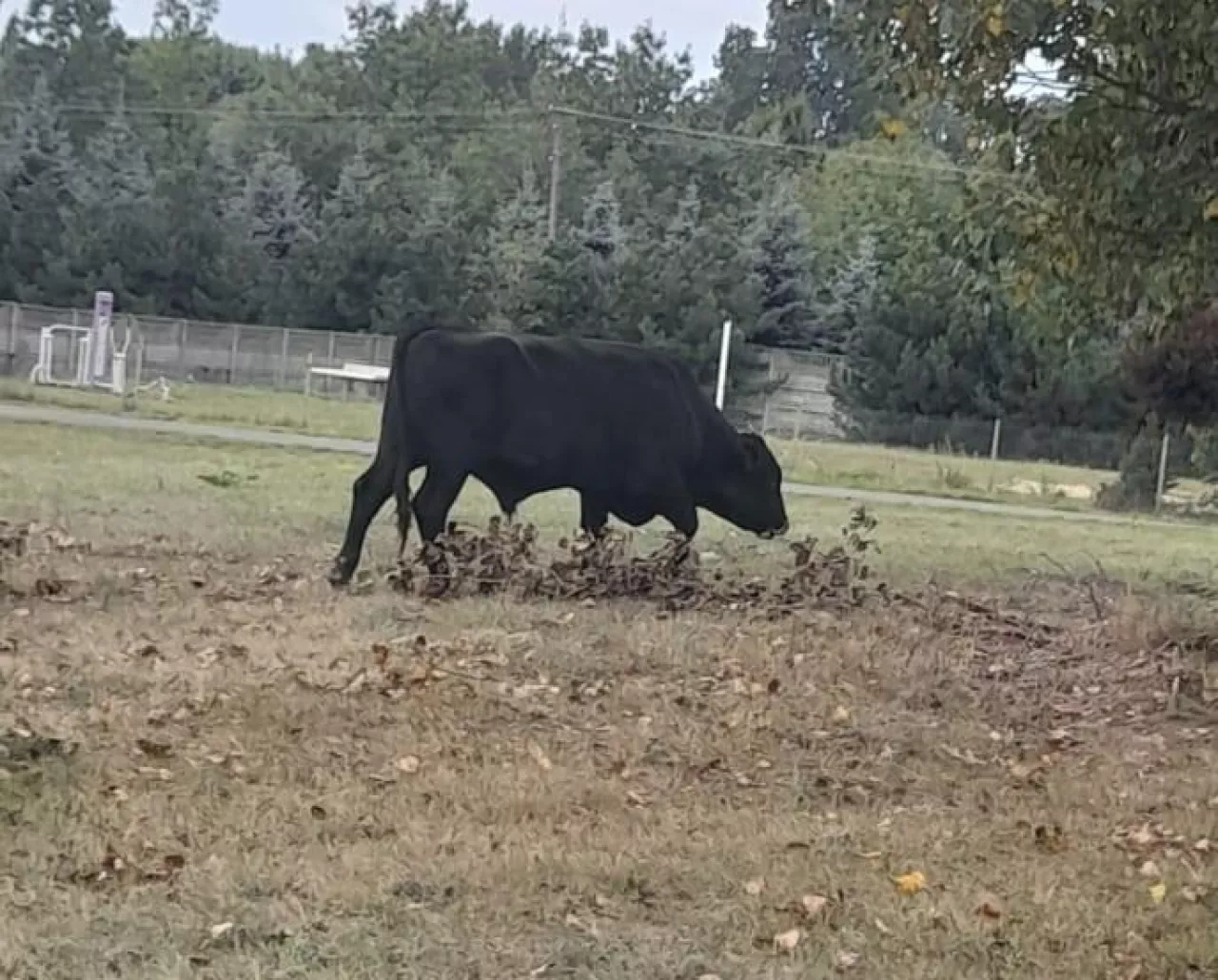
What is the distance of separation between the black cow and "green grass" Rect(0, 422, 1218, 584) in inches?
31.3

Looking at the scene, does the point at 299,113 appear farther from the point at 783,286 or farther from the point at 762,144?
the point at 783,286

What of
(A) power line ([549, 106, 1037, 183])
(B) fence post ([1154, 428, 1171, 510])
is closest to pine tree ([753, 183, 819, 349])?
(A) power line ([549, 106, 1037, 183])

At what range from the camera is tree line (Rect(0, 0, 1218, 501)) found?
363 inches

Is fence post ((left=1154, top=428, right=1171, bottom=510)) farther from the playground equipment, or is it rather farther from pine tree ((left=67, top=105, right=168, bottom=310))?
pine tree ((left=67, top=105, right=168, bottom=310))

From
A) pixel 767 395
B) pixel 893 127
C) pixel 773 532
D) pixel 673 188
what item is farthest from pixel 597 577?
pixel 673 188

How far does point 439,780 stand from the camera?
616 centimetres

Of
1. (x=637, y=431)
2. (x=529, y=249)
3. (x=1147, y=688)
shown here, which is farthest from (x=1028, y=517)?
(x=529, y=249)

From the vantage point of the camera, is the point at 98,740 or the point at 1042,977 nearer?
the point at 1042,977

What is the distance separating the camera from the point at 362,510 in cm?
1114

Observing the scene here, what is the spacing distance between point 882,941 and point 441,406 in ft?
22.7

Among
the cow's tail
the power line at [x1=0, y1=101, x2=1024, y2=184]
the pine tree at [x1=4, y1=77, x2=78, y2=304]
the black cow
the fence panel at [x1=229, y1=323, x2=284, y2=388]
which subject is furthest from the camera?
the power line at [x1=0, y1=101, x2=1024, y2=184]

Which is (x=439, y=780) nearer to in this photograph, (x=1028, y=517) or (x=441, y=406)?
(x=441, y=406)

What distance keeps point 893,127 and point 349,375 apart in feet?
108

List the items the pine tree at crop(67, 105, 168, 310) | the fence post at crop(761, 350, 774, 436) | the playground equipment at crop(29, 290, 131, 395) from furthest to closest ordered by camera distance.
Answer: the pine tree at crop(67, 105, 168, 310)
the fence post at crop(761, 350, 774, 436)
the playground equipment at crop(29, 290, 131, 395)
